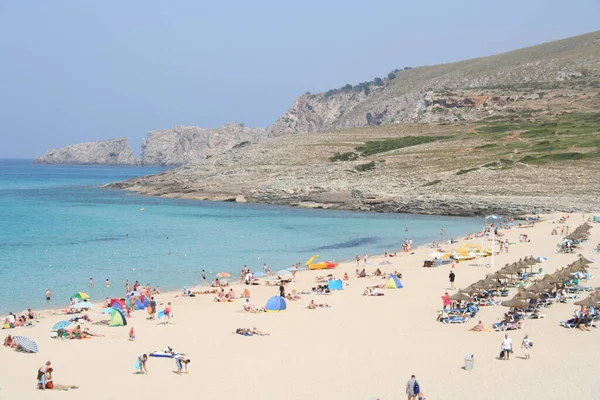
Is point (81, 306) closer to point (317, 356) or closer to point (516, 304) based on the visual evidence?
point (317, 356)

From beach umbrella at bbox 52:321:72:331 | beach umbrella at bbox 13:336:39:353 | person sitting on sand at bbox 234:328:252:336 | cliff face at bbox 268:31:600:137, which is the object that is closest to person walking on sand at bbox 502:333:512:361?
person sitting on sand at bbox 234:328:252:336

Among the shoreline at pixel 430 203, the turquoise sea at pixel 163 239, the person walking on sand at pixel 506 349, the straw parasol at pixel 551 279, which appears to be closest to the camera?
the person walking on sand at pixel 506 349

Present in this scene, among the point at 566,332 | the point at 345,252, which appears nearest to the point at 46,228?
the point at 345,252

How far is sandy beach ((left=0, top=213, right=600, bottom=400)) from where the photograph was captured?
1653cm

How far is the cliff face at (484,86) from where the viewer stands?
407 ft

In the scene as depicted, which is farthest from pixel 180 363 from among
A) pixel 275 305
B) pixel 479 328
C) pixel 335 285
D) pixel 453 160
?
pixel 453 160

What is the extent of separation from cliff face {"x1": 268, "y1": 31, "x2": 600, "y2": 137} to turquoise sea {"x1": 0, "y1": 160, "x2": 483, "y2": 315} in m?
62.2

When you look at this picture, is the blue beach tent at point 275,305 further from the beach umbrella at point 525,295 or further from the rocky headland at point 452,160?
the rocky headland at point 452,160

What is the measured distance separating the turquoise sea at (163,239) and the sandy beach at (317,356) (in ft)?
22.5

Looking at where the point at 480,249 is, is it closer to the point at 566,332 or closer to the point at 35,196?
the point at 566,332

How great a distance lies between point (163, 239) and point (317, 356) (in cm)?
3266

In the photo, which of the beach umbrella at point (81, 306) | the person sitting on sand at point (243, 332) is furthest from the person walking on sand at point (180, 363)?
the beach umbrella at point (81, 306)

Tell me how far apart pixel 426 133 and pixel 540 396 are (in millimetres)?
94647

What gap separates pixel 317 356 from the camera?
19578 millimetres
